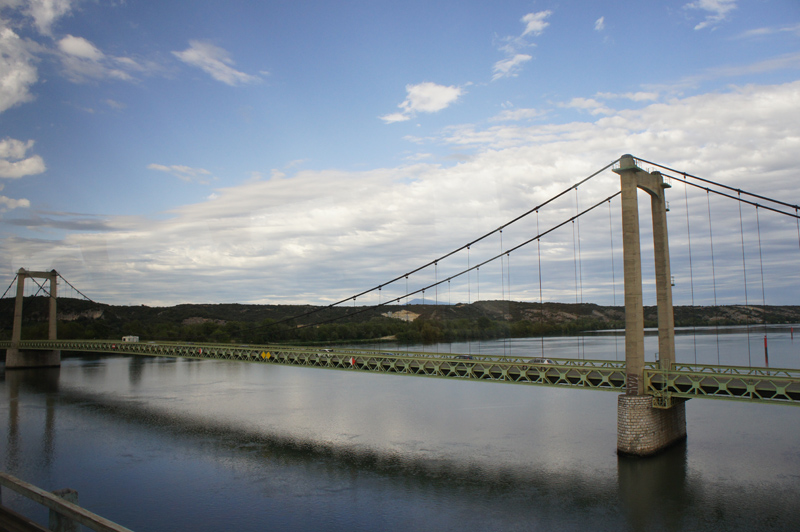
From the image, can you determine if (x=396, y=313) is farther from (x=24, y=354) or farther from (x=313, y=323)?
(x=24, y=354)

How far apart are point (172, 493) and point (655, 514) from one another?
692 inches

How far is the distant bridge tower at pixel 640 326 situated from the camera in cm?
2172

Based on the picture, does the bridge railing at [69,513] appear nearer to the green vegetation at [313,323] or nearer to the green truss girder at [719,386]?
the green truss girder at [719,386]

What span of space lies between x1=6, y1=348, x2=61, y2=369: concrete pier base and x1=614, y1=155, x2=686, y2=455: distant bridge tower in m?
71.8

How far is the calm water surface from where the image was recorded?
55.8ft

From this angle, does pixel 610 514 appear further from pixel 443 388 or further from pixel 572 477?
pixel 443 388

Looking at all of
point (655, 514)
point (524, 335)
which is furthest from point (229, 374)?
point (524, 335)

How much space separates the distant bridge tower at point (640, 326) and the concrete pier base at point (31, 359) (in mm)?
71769

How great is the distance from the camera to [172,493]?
19719mm

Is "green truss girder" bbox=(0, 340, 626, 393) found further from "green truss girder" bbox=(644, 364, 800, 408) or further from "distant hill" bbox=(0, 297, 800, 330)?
"distant hill" bbox=(0, 297, 800, 330)

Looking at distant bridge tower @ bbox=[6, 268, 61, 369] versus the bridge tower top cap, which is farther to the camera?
distant bridge tower @ bbox=[6, 268, 61, 369]

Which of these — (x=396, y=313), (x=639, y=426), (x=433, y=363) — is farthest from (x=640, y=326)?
(x=396, y=313)

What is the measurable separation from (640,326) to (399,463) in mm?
12348

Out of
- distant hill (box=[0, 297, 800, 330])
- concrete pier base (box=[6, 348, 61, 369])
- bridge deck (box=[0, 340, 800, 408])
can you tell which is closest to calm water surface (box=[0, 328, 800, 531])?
bridge deck (box=[0, 340, 800, 408])
